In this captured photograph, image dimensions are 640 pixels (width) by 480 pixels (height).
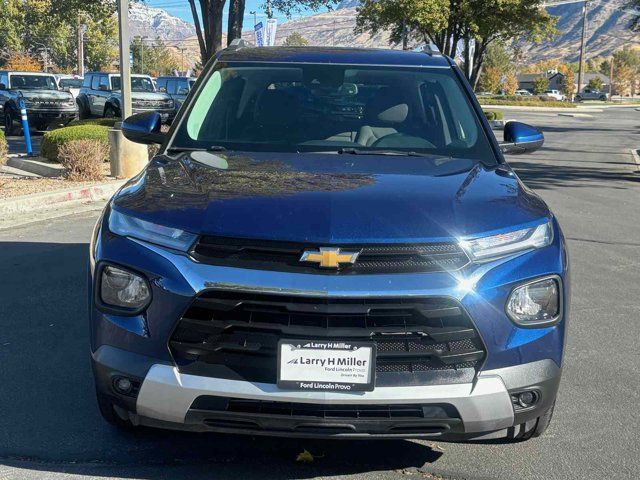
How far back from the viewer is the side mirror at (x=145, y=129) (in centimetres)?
445

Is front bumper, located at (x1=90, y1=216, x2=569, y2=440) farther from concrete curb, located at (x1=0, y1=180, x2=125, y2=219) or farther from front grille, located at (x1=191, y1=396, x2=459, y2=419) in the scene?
concrete curb, located at (x1=0, y1=180, x2=125, y2=219)

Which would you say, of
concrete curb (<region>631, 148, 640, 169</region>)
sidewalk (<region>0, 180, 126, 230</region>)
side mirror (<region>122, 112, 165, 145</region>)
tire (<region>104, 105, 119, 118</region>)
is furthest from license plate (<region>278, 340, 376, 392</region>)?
tire (<region>104, 105, 119, 118</region>)

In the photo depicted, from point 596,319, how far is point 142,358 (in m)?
3.92

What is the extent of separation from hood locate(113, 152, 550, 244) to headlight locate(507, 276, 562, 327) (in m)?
0.26

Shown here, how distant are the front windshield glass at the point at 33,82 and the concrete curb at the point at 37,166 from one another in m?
9.65

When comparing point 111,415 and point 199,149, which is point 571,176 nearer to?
point 199,149

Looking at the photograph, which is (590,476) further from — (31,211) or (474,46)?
(474,46)

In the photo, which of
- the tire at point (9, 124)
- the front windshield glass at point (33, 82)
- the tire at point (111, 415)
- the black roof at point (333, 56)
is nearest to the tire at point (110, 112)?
the front windshield glass at point (33, 82)

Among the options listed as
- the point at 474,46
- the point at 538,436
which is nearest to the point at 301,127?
the point at 538,436

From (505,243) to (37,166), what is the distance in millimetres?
11816

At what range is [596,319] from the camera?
5.55 metres

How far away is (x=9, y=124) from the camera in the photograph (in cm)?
2147

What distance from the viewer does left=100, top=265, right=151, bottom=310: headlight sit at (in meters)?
2.80

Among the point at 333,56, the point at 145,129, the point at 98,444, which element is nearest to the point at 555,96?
the point at 333,56
